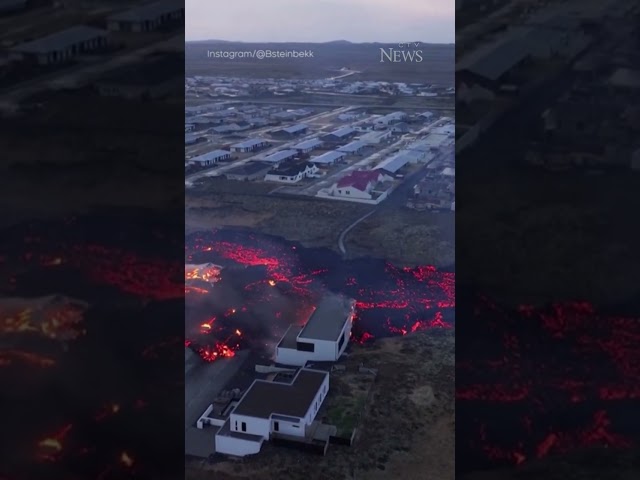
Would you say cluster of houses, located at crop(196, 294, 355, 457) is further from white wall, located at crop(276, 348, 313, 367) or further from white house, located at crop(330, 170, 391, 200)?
white house, located at crop(330, 170, 391, 200)

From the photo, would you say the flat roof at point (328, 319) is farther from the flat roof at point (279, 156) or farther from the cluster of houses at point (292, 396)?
the flat roof at point (279, 156)

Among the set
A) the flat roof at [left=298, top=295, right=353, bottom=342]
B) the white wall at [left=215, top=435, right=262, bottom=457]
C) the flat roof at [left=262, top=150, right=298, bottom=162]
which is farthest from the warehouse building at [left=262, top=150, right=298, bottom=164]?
the white wall at [left=215, top=435, right=262, bottom=457]
